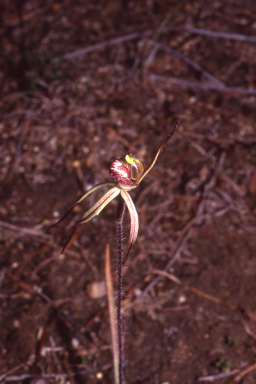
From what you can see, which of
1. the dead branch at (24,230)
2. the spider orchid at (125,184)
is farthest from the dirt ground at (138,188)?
the spider orchid at (125,184)

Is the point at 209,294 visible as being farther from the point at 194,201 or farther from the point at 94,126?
the point at 94,126

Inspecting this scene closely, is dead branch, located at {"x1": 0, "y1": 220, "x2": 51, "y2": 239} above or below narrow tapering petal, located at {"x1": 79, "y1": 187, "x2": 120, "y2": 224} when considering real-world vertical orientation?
below

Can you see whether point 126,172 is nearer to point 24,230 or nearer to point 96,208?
point 96,208

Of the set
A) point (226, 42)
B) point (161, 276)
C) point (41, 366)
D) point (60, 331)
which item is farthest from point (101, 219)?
point (226, 42)

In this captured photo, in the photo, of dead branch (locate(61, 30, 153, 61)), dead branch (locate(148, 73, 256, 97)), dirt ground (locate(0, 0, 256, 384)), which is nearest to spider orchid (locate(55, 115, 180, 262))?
dirt ground (locate(0, 0, 256, 384))

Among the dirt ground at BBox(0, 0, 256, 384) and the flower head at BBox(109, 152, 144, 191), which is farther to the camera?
the dirt ground at BBox(0, 0, 256, 384)

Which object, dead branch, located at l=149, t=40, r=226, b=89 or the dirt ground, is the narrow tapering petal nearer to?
the dirt ground

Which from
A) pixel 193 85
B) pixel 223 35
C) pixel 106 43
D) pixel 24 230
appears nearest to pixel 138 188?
pixel 24 230

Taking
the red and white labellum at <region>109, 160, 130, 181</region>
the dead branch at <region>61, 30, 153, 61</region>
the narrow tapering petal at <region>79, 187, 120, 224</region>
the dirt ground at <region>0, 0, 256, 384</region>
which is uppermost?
the red and white labellum at <region>109, 160, 130, 181</region>

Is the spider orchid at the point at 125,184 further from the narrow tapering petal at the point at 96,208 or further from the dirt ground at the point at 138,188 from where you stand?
the dirt ground at the point at 138,188

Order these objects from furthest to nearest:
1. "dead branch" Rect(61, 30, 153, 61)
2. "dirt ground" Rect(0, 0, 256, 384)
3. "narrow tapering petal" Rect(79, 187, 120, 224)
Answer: "dead branch" Rect(61, 30, 153, 61), "dirt ground" Rect(0, 0, 256, 384), "narrow tapering petal" Rect(79, 187, 120, 224)
